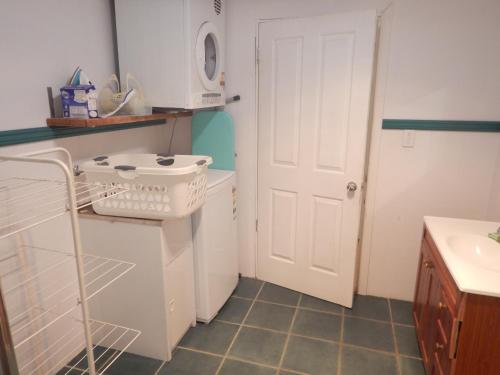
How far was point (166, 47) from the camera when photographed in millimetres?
2023

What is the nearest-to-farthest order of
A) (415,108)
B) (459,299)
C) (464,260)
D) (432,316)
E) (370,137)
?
(459,299), (464,260), (432,316), (415,108), (370,137)

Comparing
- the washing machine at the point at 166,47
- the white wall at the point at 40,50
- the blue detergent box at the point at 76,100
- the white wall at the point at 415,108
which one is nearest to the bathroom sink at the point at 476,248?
the white wall at the point at 415,108

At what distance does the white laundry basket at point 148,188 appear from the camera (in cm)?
170

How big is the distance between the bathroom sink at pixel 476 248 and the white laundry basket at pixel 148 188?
1298 millimetres

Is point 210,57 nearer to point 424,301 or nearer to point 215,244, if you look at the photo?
point 215,244

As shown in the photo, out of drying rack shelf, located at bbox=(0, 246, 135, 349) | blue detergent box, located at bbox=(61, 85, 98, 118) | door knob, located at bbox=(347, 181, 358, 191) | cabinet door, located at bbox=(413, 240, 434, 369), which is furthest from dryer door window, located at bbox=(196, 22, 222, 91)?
cabinet door, located at bbox=(413, 240, 434, 369)

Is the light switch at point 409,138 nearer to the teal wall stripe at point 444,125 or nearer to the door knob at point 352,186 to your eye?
the teal wall stripe at point 444,125

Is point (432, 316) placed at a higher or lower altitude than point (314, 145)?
lower

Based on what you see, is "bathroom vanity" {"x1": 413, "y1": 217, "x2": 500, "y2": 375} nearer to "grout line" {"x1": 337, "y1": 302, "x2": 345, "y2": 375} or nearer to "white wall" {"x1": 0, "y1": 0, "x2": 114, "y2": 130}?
"grout line" {"x1": 337, "y1": 302, "x2": 345, "y2": 375}

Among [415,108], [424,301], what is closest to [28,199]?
[424,301]

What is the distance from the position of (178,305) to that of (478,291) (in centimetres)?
149

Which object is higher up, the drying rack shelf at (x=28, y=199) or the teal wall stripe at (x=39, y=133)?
the teal wall stripe at (x=39, y=133)

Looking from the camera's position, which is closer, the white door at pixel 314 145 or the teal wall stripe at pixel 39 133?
the teal wall stripe at pixel 39 133

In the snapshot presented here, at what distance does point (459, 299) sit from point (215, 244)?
4.56 ft
